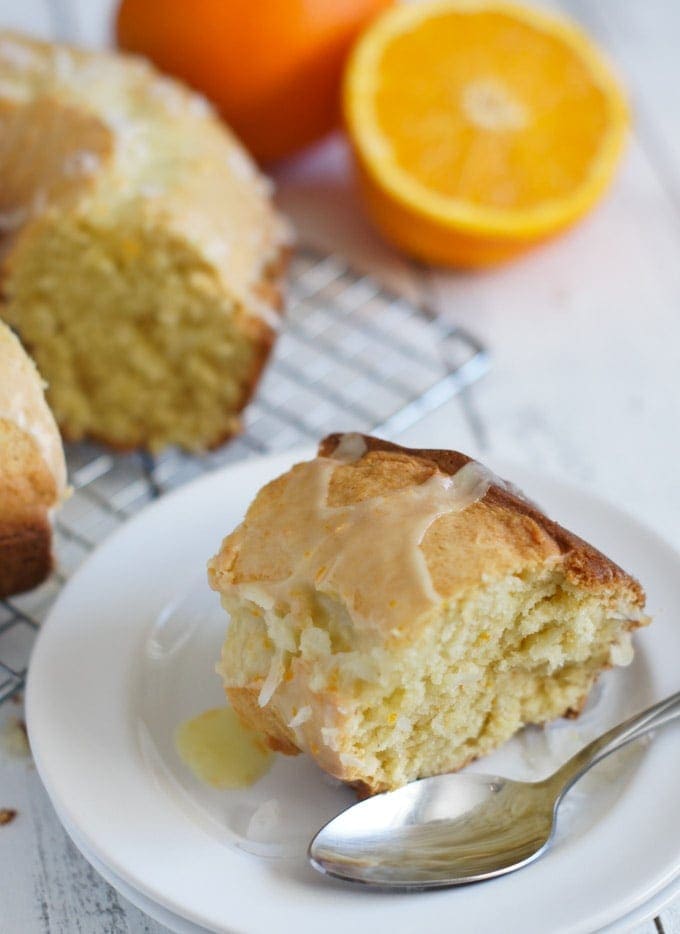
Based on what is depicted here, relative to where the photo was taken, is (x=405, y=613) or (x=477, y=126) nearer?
(x=405, y=613)

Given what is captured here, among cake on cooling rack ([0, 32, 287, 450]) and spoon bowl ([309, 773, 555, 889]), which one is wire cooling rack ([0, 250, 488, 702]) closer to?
cake on cooling rack ([0, 32, 287, 450])

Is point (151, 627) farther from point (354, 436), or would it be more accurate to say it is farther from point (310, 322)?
point (310, 322)

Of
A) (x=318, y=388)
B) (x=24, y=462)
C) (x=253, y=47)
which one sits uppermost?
(x=253, y=47)

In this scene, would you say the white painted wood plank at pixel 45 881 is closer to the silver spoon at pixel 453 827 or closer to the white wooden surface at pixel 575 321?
the white wooden surface at pixel 575 321

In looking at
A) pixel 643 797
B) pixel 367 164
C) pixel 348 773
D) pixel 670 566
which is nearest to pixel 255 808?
pixel 348 773

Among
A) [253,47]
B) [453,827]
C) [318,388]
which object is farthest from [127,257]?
[453,827]

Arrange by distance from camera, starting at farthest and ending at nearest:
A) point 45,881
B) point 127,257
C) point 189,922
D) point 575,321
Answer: point 575,321 → point 127,257 → point 45,881 → point 189,922

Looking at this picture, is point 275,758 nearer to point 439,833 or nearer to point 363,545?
point 439,833
